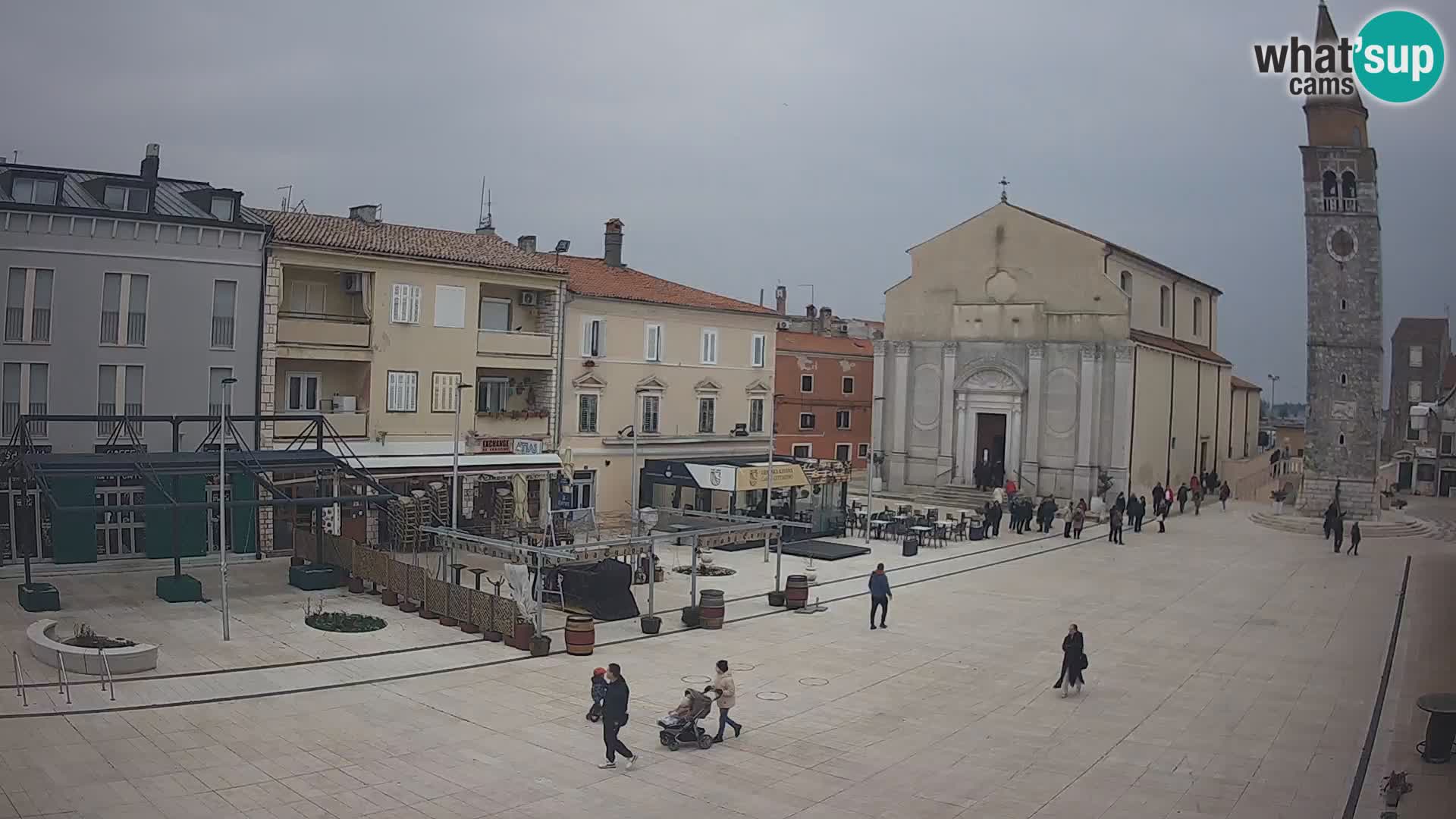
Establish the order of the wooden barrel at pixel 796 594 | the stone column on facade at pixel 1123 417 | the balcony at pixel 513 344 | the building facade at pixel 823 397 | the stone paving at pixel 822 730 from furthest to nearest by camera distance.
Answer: the building facade at pixel 823 397, the stone column on facade at pixel 1123 417, the balcony at pixel 513 344, the wooden barrel at pixel 796 594, the stone paving at pixel 822 730

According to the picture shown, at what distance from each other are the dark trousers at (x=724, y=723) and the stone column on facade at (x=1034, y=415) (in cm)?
3778

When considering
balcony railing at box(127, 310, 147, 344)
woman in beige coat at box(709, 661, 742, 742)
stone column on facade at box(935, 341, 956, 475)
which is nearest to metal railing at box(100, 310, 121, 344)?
balcony railing at box(127, 310, 147, 344)

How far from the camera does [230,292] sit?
32656 millimetres

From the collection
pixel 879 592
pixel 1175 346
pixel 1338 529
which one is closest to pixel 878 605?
pixel 879 592

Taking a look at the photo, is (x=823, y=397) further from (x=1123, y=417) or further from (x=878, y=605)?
(x=878, y=605)

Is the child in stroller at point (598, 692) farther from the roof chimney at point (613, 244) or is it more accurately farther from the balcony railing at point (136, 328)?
the roof chimney at point (613, 244)

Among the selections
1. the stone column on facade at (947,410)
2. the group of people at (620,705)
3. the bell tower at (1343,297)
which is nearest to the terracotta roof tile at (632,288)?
the stone column on facade at (947,410)

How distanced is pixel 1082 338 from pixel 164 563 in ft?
127

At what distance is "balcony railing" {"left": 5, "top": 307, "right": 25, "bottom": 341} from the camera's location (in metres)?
29.4

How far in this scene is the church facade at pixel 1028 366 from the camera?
50594 mm

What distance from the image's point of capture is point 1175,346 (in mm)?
59094

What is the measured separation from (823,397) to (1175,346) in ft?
61.8

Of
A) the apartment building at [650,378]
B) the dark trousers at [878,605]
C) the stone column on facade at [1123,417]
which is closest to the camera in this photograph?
the dark trousers at [878,605]

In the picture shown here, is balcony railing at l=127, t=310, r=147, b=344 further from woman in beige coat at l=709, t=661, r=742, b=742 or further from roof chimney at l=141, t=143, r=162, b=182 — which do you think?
woman in beige coat at l=709, t=661, r=742, b=742
